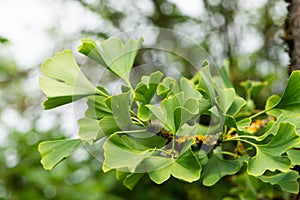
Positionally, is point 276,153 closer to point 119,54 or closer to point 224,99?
point 224,99

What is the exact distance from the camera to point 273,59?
140 centimetres

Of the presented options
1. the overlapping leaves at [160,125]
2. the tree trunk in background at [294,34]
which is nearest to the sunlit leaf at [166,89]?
the overlapping leaves at [160,125]

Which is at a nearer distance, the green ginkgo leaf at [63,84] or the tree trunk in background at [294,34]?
the green ginkgo leaf at [63,84]

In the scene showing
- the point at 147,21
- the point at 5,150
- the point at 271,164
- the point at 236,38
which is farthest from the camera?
the point at 147,21

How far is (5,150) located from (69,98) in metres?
1.03

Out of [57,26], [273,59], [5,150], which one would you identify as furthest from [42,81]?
[57,26]

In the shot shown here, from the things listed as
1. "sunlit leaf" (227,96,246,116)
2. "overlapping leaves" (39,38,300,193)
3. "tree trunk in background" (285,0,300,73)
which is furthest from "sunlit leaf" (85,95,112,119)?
"tree trunk in background" (285,0,300,73)

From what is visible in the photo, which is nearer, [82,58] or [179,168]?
[179,168]

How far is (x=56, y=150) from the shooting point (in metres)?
0.38

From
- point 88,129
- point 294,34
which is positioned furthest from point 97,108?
point 294,34

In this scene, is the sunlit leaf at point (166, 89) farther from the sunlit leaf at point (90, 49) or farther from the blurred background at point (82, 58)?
the blurred background at point (82, 58)

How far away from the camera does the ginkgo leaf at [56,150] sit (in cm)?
37

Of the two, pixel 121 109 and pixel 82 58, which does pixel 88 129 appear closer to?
pixel 121 109

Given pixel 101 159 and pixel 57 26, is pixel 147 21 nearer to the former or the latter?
pixel 57 26
